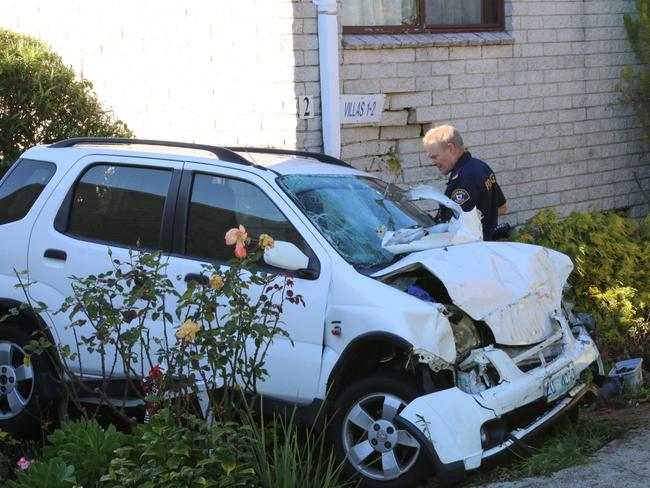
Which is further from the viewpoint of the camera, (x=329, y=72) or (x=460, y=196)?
(x=329, y=72)

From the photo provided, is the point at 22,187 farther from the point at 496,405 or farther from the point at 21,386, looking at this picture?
the point at 496,405

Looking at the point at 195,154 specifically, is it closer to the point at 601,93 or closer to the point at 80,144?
the point at 80,144

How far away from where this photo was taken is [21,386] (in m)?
6.53

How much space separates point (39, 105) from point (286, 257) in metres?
4.83

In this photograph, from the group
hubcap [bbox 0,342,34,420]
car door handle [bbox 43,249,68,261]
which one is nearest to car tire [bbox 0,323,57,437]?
hubcap [bbox 0,342,34,420]

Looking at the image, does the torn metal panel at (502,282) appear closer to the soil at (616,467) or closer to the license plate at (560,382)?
the license plate at (560,382)

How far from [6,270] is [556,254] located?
319cm

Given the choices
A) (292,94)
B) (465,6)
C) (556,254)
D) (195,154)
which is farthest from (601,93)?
(195,154)

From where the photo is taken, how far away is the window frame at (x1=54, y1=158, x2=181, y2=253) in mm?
6305

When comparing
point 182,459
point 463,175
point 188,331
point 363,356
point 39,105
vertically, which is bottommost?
point 182,459

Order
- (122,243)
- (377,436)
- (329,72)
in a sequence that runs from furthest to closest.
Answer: (329,72), (122,243), (377,436)

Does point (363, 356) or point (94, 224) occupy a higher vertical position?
point (94, 224)

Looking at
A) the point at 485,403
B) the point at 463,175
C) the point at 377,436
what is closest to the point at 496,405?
the point at 485,403

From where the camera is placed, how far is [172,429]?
494cm
